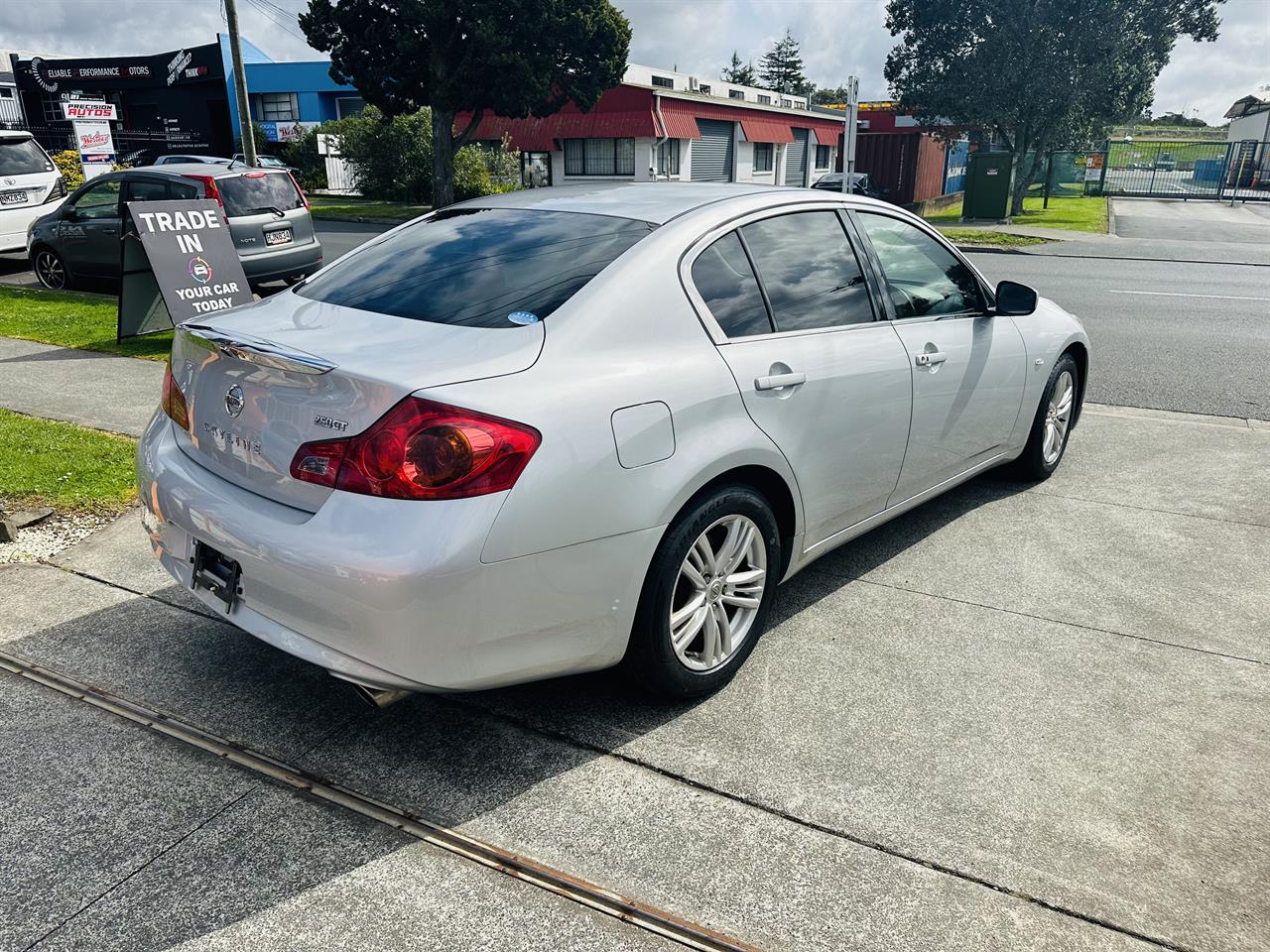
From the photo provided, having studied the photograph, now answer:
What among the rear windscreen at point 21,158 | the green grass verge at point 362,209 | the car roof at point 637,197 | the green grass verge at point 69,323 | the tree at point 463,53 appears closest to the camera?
the car roof at point 637,197

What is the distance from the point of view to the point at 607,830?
265cm

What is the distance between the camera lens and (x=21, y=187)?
13930mm

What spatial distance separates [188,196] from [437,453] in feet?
34.1

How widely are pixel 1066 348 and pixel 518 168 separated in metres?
37.1

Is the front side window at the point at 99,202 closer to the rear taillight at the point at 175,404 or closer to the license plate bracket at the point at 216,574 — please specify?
the rear taillight at the point at 175,404

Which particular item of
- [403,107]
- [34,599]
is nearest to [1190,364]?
[34,599]

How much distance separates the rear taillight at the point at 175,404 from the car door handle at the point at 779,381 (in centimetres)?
185

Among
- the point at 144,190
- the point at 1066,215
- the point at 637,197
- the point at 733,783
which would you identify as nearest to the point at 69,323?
the point at 144,190

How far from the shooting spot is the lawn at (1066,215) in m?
26.6

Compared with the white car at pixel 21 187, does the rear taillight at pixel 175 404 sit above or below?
below

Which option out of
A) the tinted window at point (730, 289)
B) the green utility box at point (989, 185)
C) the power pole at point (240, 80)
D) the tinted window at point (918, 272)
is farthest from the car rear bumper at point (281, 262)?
the green utility box at point (989, 185)

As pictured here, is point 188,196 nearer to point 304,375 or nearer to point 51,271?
point 51,271

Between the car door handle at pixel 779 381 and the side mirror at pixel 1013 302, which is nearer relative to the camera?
the car door handle at pixel 779 381

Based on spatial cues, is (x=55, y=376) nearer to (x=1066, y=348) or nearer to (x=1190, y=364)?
(x=1066, y=348)
